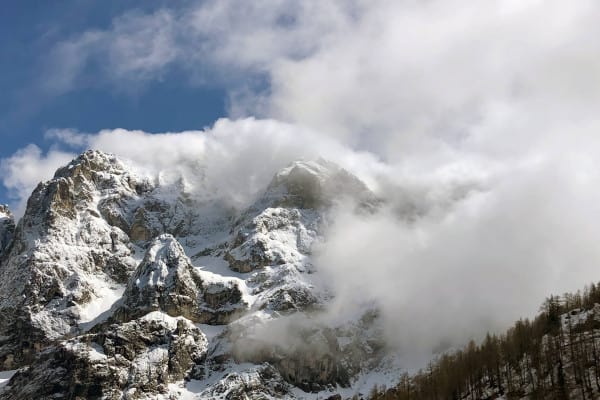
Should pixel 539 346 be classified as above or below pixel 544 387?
above

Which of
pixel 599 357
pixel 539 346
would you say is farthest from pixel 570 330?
pixel 599 357

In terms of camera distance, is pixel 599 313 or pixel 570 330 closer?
pixel 570 330

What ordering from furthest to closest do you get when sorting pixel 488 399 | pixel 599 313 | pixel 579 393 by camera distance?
pixel 599 313
pixel 488 399
pixel 579 393

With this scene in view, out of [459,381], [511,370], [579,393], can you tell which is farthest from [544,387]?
[459,381]

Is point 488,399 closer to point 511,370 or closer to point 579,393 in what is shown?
point 511,370

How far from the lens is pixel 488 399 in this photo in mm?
177375

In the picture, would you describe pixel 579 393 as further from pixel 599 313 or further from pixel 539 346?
pixel 599 313

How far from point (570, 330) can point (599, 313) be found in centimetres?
1677

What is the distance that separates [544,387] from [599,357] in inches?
495

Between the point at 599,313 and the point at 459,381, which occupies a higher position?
the point at 599,313

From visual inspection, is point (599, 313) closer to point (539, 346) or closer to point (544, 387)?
point (539, 346)

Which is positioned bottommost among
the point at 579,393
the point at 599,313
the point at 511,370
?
the point at 579,393

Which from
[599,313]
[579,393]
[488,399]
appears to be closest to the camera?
[579,393]

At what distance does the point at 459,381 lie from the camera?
198375 mm
